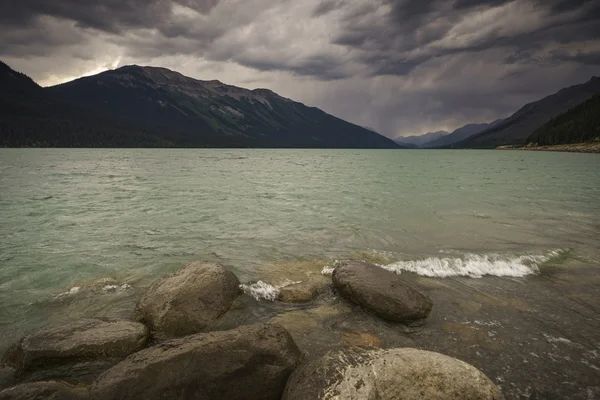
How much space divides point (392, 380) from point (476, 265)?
10078 mm

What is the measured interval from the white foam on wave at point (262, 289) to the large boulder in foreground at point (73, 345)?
3873 millimetres

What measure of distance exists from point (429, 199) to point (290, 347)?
95.6 feet

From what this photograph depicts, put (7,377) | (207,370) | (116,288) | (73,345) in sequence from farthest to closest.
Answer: (116,288) → (73,345) → (7,377) → (207,370)

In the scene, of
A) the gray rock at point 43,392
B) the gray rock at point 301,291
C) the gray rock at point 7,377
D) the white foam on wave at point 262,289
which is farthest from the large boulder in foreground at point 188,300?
the gray rock at point 43,392

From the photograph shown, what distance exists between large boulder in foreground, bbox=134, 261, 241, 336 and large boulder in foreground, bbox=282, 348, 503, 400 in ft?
13.4

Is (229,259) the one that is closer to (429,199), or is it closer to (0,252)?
(0,252)

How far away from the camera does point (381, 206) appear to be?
28.0 m

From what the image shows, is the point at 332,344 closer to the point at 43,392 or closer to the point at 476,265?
the point at 43,392

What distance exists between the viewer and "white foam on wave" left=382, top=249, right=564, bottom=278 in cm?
1262

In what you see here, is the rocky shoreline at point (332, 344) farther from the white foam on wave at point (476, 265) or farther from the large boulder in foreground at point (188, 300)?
the white foam on wave at point (476, 265)

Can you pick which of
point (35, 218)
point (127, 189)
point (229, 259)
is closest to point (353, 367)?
point (229, 259)

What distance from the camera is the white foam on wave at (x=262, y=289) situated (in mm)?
10625

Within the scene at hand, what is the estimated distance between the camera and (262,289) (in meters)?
11.1

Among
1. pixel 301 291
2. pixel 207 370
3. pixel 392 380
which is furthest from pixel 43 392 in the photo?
pixel 301 291
